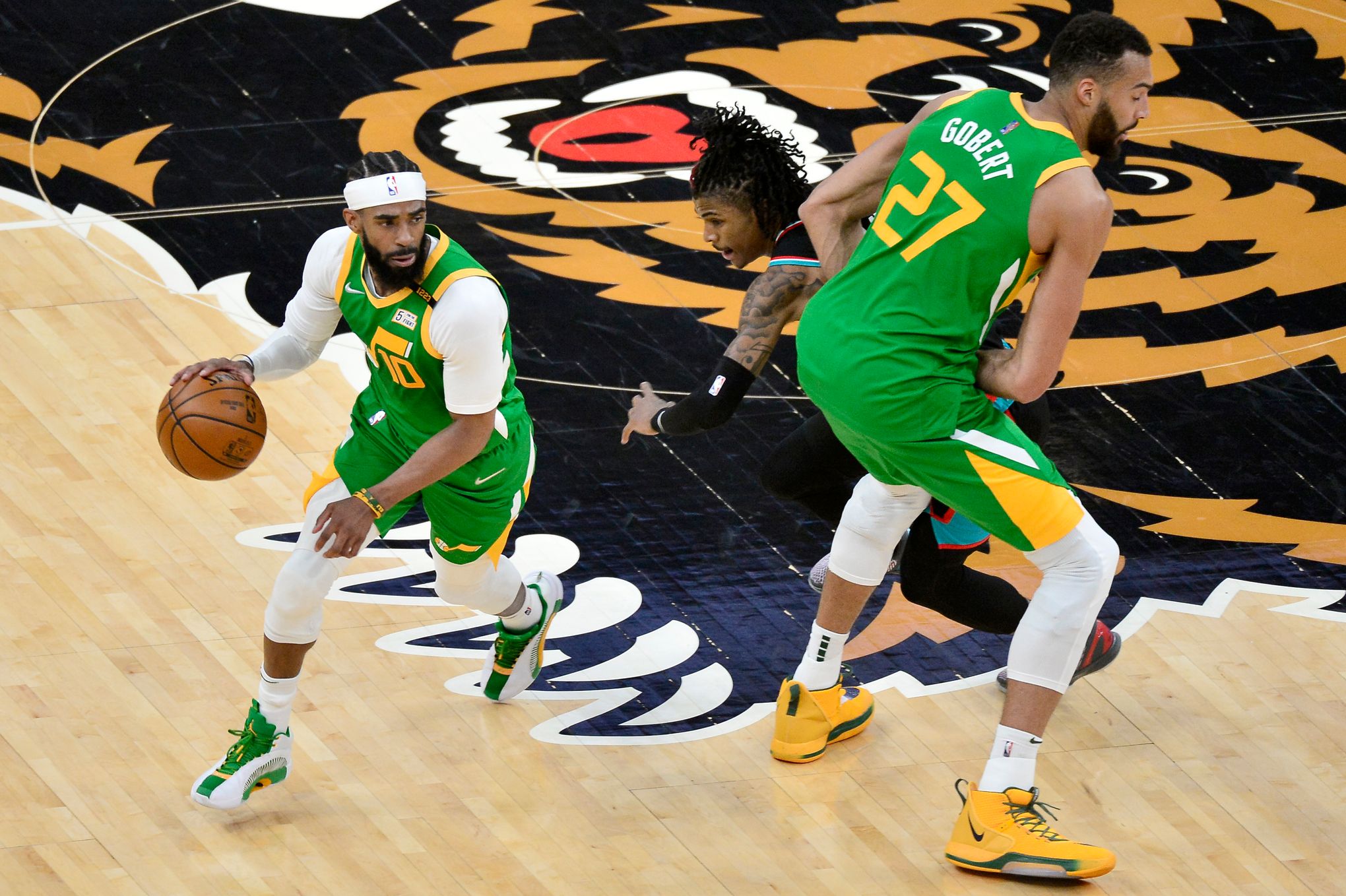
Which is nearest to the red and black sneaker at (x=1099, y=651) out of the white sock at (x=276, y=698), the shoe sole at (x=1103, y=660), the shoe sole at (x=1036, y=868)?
the shoe sole at (x=1103, y=660)

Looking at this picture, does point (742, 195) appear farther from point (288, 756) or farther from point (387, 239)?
point (288, 756)

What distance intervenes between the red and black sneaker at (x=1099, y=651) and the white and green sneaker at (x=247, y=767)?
2.14 metres

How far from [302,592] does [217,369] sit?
2.29 ft

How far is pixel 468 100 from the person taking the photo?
9.50 m

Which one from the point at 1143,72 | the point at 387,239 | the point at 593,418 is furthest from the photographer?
the point at 593,418

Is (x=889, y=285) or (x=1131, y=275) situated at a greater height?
(x=889, y=285)

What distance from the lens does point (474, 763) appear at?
5352mm

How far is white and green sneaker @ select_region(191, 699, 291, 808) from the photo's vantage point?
498 cm

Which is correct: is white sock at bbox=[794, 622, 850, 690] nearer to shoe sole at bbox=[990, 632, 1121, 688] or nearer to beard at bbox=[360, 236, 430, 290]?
shoe sole at bbox=[990, 632, 1121, 688]

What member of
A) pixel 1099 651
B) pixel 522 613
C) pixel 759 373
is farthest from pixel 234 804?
pixel 1099 651

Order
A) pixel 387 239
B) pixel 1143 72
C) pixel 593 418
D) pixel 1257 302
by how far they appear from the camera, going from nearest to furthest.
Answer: pixel 1143 72 < pixel 387 239 < pixel 593 418 < pixel 1257 302

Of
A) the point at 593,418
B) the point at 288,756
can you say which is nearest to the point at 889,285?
the point at 288,756

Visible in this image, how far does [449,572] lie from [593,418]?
6.31 ft

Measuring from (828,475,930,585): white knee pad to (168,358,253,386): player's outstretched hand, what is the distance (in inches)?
67.1
